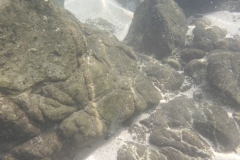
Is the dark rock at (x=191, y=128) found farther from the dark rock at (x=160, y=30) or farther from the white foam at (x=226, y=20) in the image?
the white foam at (x=226, y=20)

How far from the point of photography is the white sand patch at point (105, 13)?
10.5 m

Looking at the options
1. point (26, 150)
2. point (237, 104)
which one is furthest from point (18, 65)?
point (237, 104)

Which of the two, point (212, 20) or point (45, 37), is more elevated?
point (212, 20)

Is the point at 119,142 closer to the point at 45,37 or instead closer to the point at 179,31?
the point at 45,37

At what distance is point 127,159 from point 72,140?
1.38 metres

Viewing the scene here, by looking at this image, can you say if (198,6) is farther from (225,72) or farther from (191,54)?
(225,72)

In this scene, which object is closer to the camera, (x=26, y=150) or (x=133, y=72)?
(x=26, y=150)

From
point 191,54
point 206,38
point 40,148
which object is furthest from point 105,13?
point 40,148

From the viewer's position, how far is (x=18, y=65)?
2789 millimetres

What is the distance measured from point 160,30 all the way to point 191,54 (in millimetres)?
1600

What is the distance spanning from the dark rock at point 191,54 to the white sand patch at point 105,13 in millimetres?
4372

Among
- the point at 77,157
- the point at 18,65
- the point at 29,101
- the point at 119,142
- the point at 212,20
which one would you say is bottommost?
the point at 77,157

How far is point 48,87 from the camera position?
308 centimetres

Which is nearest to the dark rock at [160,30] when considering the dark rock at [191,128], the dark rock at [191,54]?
the dark rock at [191,54]
